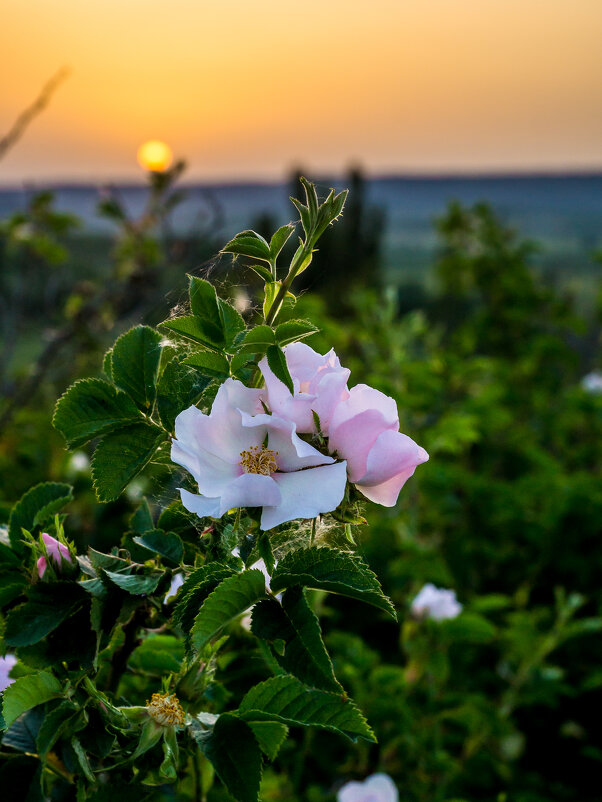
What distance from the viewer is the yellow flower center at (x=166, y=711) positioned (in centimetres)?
67

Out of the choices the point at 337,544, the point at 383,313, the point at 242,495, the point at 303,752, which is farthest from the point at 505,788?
the point at 242,495

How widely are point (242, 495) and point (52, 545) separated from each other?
223 mm

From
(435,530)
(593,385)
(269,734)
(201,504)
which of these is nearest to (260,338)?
(201,504)

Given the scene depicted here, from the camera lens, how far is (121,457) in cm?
70

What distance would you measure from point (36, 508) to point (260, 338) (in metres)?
0.36

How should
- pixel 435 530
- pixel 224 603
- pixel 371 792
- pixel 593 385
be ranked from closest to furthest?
pixel 224 603 → pixel 371 792 → pixel 435 530 → pixel 593 385

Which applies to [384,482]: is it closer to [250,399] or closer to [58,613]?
[250,399]

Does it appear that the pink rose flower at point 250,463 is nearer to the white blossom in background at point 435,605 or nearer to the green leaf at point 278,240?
the green leaf at point 278,240

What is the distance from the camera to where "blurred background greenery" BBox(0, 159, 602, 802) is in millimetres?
1973

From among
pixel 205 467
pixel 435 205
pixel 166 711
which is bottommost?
pixel 435 205

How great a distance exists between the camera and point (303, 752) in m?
1.62

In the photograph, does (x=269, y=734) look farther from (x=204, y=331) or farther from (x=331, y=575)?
(x=204, y=331)

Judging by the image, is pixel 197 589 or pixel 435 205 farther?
pixel 435 205

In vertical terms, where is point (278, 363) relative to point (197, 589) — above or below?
above
